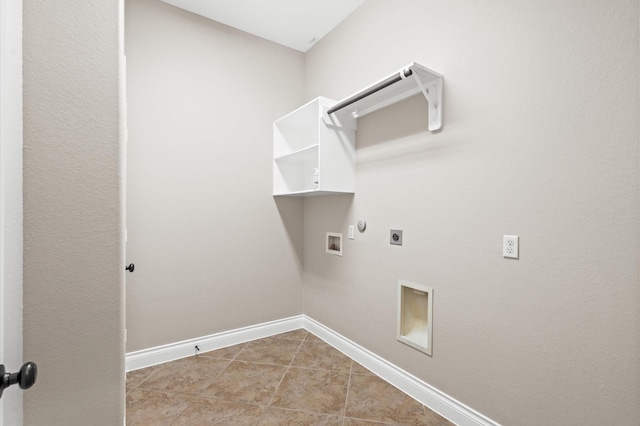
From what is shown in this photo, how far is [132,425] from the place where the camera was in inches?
65.4

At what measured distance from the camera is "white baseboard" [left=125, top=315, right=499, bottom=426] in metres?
1.70

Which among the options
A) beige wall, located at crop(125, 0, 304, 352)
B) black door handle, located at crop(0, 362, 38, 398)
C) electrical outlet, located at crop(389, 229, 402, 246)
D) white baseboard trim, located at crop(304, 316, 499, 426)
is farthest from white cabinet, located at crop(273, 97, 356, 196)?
black door handle, located at crop(0, 362, 38, 398)

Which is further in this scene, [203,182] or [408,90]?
[203,182]

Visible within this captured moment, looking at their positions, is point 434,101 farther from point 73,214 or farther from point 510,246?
point 73,214

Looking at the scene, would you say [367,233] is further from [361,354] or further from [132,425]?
[132,425]

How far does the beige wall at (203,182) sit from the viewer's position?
2.29 metres

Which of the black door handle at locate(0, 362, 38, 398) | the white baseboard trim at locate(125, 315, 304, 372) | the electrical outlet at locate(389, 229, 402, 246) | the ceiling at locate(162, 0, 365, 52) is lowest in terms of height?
the white baseboard trim at locate(125, 315, 304, 372)

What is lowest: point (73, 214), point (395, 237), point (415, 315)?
point (415, 315)

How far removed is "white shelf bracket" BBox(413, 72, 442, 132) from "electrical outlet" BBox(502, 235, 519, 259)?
0.74 m

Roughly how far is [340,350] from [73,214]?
89.7 inches

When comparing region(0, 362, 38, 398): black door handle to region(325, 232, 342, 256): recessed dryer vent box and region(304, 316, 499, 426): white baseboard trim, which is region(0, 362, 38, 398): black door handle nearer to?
region(304, 316, 499, 426): white baseboard trim

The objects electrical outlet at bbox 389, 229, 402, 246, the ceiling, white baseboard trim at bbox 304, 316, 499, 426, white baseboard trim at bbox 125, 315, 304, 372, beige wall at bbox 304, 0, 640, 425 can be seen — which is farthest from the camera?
the ceiling

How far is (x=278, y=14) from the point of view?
8.25ft

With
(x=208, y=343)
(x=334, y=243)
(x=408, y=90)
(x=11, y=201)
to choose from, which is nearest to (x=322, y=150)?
(x=408, y=90)
